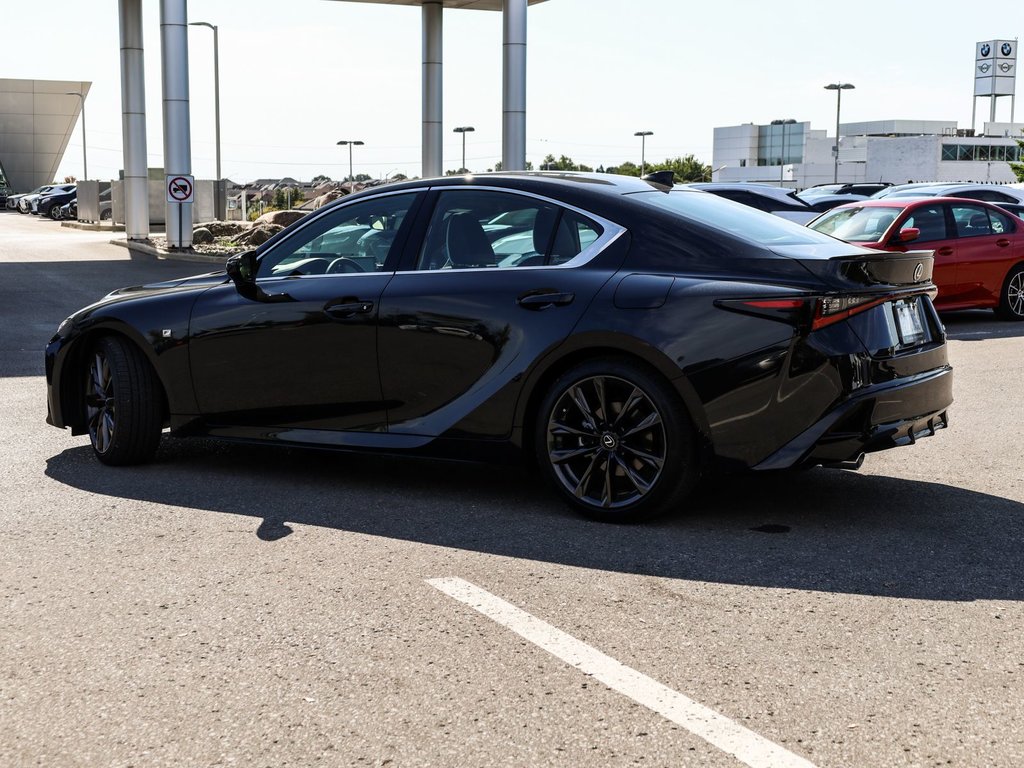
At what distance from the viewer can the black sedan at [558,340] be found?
5.36 m

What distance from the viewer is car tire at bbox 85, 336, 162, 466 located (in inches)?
275

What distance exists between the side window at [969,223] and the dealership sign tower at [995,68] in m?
142

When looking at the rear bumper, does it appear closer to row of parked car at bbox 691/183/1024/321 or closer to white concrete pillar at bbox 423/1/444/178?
row of parked car at bbox 691/183/1024/321

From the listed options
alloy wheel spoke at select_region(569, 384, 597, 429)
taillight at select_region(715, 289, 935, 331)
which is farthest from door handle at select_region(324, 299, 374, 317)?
taillight at select_region(715, 289, 935, 331)

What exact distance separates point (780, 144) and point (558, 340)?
161675 millimetres

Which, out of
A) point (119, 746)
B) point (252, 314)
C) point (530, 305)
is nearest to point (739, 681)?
point (119, 746)

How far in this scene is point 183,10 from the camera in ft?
91.7

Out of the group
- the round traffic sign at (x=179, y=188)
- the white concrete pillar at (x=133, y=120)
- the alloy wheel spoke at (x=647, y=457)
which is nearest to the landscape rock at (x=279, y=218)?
the white concrete pillar at (x=133, y=120)

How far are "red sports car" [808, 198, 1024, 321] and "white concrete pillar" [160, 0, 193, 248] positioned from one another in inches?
659

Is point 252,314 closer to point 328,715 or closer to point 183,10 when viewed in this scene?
point 328,715

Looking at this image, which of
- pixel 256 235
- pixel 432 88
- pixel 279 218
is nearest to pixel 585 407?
pixel 256 235

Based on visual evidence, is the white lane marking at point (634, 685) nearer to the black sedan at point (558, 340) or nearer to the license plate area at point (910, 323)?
the black sedan at point (558, 340)

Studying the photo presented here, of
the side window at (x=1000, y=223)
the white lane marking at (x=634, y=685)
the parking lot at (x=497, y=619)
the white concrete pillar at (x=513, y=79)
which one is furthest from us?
the white concrete pillar at (x=513, y=79)

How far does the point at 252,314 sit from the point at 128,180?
29.5 meters
